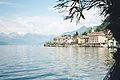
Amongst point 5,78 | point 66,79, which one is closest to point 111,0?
point 66,79

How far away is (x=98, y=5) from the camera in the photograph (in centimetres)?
1099

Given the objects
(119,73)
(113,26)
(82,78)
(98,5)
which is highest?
(98,5)

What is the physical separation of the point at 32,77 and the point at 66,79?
576cm

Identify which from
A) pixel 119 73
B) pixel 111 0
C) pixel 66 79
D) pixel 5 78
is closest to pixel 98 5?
pixel 111 0

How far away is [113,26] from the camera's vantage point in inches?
436

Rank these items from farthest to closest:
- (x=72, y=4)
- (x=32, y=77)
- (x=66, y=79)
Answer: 1. (x=32, y=77)
2. (x=66, y=79)
3. (x=72, y=4)

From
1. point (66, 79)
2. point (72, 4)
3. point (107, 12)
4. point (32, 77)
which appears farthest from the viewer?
point (32, 77)

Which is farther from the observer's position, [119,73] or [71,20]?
[119,73]

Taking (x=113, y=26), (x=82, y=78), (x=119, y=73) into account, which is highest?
(x=113, y=26)

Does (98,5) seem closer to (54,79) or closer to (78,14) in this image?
(78,14)

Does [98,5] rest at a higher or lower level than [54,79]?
higher

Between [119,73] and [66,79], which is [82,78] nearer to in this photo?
[66,79]

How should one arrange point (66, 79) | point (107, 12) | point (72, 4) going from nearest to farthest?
point (72, 4)
point (107, 12)
point (66, 79)

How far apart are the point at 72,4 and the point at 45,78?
3154cm
